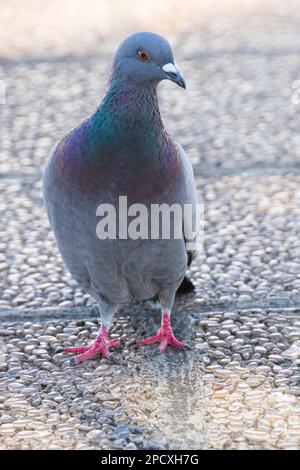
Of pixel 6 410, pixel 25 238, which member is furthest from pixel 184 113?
pixel 6 410

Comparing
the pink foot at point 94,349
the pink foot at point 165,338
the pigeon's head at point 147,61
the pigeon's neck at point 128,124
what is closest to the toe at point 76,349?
the pink foot at point 94,349

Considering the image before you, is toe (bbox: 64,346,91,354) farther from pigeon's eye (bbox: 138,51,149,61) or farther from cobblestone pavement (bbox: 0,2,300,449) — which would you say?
pigeon's eye (bbox: 138,51,149,61)

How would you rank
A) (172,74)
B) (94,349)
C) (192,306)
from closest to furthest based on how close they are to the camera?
(172,74)
(94,349)
(192,306)

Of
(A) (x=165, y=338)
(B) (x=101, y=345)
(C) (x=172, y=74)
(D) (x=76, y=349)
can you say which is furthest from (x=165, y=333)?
(C) (x=172, y=74)

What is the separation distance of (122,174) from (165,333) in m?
0.88

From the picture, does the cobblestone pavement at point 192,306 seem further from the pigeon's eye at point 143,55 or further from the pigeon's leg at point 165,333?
the pigeon's eye at point 143,55

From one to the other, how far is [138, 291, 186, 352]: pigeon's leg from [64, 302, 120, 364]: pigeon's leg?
17 centimetres

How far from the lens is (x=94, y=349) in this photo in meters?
4.08

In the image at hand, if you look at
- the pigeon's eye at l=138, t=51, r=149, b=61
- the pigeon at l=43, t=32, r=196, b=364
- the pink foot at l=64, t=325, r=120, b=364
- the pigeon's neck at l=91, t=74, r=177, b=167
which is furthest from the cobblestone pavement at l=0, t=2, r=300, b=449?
the pigeon's eye at l=138, t=51, r=149, b=61

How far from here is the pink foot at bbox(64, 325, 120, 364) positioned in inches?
160

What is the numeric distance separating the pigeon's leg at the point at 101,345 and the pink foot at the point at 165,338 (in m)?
0.16

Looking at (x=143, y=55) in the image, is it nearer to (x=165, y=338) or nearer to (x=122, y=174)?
(x=122, y=174)

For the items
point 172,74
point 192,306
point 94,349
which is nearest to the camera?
point 172,74

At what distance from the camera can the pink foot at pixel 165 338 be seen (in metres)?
4.15
